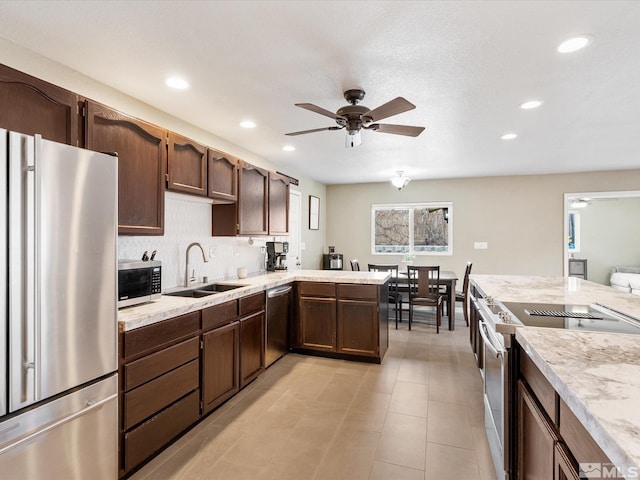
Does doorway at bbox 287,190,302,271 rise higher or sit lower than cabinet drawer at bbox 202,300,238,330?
higher

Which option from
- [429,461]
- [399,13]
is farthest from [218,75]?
[429,461]

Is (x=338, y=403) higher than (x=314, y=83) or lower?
lower

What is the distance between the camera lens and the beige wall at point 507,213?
5852 millimetres

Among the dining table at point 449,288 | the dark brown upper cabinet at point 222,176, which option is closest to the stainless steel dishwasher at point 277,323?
the dark brown upper cabinet at point 222,176

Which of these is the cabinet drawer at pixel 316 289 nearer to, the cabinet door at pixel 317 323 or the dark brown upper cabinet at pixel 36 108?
the cabinet door at pixel 317 323

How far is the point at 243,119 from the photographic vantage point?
3.28 meters

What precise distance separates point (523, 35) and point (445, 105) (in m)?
1.02

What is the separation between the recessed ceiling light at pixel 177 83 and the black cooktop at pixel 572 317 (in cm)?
265

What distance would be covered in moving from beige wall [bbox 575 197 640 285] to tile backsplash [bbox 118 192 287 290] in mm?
8036

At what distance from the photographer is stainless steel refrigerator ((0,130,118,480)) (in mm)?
1314

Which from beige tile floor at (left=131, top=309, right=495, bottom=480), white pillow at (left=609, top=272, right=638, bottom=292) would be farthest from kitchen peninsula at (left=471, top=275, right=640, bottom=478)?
white pillow at (left=609, top=272, right=638, bottom=292)

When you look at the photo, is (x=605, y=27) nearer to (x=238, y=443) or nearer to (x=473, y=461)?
(x=473, y=461)

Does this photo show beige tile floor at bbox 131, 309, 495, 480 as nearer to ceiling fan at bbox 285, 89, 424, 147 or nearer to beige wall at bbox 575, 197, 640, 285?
ceiling fan at bbox 285, 89, 424, 147

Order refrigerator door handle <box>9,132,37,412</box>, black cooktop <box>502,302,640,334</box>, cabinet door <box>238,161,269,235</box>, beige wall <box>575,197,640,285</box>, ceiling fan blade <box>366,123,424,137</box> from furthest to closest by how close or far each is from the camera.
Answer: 1. beige wall <box>575,197,640,285</box>
2. cabinet door <box>238,161,269,235</box>
3. ceiling fan blade <box>366,123,424,137</box>
4. black cooktop <box>502,302,640,334</box>
5. refrigerator door handle <box>9,132,37,412</box>
